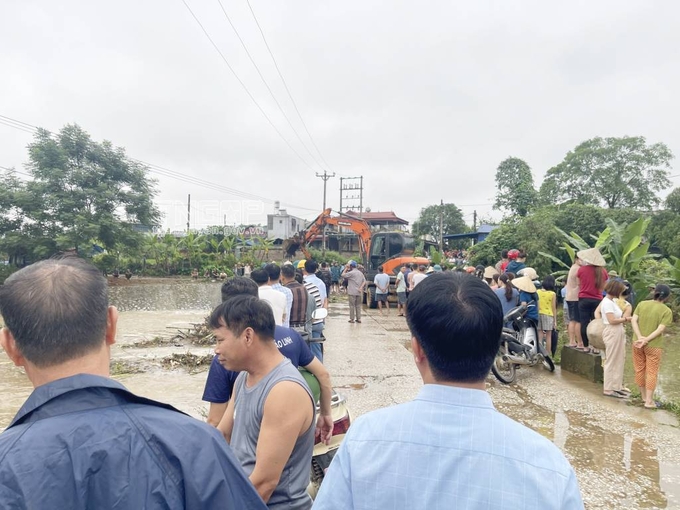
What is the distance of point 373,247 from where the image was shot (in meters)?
17.5

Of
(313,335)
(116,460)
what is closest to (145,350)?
(313,335)

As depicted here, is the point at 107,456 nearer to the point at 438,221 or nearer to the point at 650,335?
the point at 650,335

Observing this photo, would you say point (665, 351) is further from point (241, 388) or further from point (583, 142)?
point (583, 142)

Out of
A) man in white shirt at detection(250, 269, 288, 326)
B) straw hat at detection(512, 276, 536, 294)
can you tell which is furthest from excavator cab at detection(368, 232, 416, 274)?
man in white shirt at detection(250, 269, 288, 326)

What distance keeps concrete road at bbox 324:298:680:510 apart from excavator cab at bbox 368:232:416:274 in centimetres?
811

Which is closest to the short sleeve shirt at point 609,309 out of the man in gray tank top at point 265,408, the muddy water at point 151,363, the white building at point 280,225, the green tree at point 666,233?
the muddy water at point 151,363

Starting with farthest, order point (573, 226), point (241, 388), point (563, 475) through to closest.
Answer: point (573, 226) < point (241, 388) < point (563, 475)

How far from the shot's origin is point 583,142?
37.9 metres

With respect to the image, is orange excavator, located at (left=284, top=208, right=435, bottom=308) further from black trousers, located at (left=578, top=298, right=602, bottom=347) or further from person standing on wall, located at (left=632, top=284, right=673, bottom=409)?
person standing on wall, located at (left=632, top=284, right=673, bottom=409)

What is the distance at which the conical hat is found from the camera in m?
7.23

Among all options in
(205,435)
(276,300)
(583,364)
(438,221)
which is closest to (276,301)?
(276,300)

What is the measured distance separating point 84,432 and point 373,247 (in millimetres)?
16569

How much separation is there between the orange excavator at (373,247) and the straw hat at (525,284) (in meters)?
7.41

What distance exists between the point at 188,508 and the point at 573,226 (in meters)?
18.4
